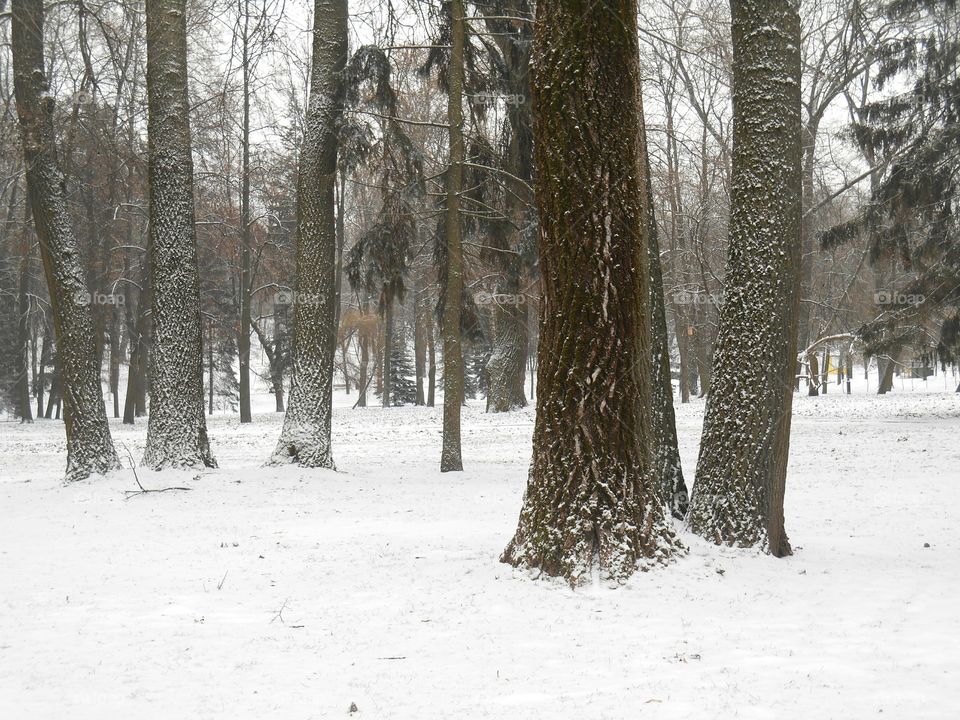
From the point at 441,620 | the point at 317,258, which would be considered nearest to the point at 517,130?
the point at 317,258

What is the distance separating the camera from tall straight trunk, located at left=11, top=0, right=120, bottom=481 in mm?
10633

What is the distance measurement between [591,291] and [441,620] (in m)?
2.22

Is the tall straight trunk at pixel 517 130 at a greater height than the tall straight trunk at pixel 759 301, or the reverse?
the tall straight trunk at pixel 517 130

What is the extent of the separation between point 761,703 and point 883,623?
1470 millimetres

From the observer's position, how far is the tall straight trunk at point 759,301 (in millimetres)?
5926

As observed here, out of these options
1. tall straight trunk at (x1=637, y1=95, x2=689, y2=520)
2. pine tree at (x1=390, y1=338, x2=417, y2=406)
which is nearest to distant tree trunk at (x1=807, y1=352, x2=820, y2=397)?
tall straight trunk at (x1=637, y1=95, x2=689, y2=520)

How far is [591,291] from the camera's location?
5047 mm

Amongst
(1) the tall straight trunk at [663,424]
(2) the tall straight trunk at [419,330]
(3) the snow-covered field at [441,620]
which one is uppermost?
(2) the tall straight trunk at [419,330]

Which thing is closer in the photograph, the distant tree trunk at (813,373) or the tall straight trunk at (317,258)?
the tall straight trunk at (317,258)

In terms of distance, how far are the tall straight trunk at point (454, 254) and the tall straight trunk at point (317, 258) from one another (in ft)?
5.63

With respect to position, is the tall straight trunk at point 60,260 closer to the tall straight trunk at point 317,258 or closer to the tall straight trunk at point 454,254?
the tall straight trunk at point 317,258

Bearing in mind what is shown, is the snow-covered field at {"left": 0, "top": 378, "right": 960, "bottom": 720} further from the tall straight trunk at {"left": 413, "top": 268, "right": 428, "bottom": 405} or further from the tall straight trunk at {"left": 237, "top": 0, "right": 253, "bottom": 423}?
the tall straight trunk at {"left": 413, "top": 268, "right": 428, "bottom": 405}

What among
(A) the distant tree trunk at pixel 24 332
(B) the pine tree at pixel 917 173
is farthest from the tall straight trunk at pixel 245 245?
(B) the pine tree at pixel 917 173

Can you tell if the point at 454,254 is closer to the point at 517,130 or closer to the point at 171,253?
the point at 517,130
